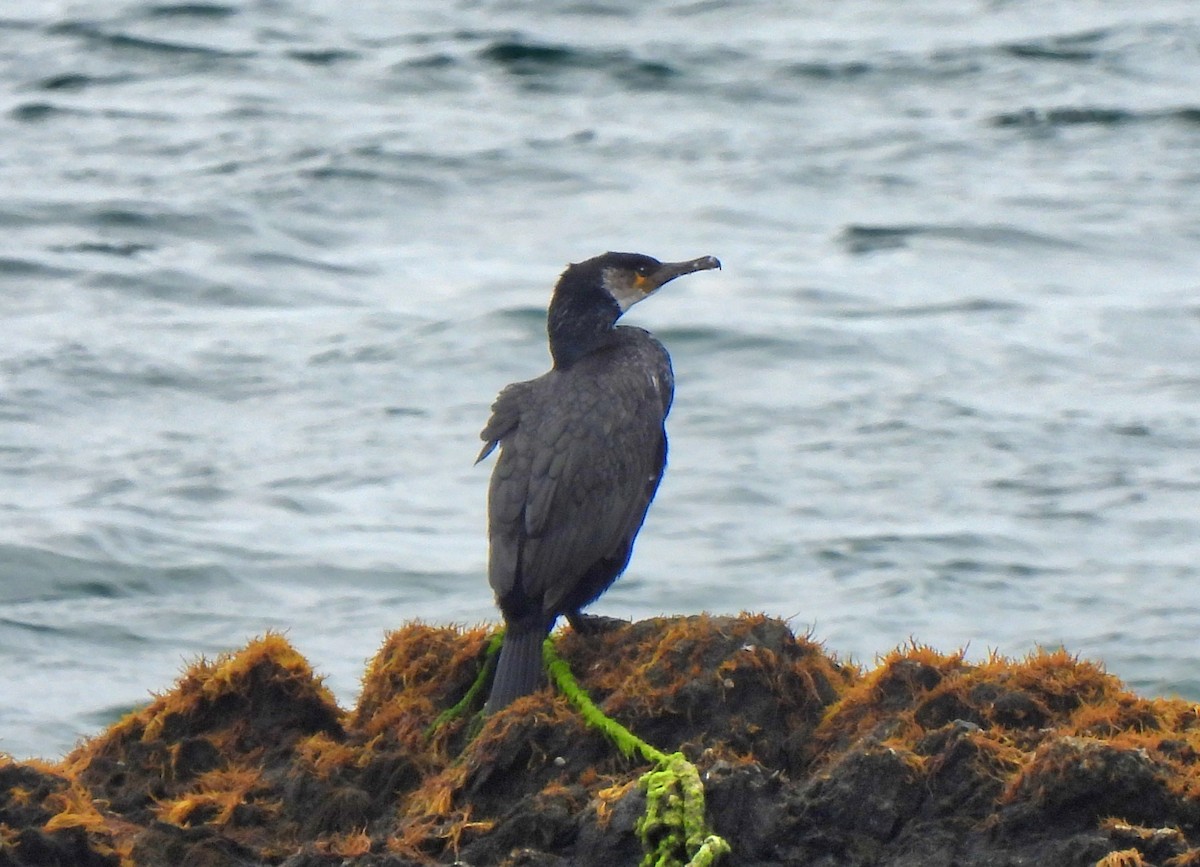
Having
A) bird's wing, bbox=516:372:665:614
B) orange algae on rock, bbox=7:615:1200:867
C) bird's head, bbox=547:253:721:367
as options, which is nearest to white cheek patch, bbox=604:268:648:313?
bird's head, bbox=547:253:721:367

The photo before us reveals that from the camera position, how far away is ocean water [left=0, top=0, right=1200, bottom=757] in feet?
45.8

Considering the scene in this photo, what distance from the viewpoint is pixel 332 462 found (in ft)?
52.4

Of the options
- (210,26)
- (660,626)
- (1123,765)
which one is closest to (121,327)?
(210,26)

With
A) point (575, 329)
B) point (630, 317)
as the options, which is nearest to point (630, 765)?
point (575, 329)

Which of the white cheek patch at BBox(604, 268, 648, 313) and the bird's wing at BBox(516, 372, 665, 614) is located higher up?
the white cheek patch at BBox(604, 268, 648, 313)

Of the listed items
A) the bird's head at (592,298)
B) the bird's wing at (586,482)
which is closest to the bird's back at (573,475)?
the bird's wing at (586,482)

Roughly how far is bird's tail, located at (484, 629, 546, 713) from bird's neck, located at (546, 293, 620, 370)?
1620mm

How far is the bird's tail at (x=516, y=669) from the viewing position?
18.5 ft

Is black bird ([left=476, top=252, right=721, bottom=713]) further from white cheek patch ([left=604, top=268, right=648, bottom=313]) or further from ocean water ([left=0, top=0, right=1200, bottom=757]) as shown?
ocean water ([left=0, top=0, right=1200, bottom=757])

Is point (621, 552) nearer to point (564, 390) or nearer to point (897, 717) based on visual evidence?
point (564, 390)

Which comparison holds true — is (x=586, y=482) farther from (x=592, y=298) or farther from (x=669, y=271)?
(x=669, y=271)

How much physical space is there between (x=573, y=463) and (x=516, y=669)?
1049mm

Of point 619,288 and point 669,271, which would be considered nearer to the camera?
point 619,288

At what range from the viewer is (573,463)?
6609 millimetres
